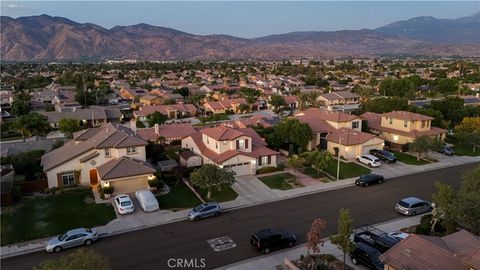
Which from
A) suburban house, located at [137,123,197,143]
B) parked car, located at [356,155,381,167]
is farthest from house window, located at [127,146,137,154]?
parked car, located at [356,155,381,167]

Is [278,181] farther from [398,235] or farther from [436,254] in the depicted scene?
[436,254]

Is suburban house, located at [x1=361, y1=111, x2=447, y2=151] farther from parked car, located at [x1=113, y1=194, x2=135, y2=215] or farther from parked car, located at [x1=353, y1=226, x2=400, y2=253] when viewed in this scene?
parked car, located at [x1=113, y1=194, x2=135, y2=215]

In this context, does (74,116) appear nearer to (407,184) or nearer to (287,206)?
(287,206)

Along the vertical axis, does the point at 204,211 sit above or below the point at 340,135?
below

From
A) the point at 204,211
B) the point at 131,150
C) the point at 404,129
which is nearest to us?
the point at 204,211

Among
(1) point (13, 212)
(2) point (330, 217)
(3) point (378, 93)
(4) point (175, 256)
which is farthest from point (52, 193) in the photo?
(3) point (378, 93)

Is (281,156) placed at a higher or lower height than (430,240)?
lower

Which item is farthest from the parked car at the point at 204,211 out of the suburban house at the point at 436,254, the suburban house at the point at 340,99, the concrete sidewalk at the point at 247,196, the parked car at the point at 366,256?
the suburban house at the point at 340,99

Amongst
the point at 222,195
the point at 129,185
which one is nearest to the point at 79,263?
the point at 129,185
